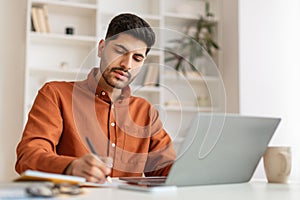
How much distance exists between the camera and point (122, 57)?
1172mm

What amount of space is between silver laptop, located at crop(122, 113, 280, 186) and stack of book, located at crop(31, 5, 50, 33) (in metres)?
2.54

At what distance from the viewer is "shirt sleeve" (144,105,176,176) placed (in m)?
1.35

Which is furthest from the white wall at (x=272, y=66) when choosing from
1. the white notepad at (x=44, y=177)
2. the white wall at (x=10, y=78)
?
the white notepad at (x=44, y=177)

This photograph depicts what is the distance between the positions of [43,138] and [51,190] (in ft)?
1.81

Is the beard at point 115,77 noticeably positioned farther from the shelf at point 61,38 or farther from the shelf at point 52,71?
the shelf at point 61,38

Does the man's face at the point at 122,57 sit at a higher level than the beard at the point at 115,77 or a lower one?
higher

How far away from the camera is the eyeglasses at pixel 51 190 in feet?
2.46

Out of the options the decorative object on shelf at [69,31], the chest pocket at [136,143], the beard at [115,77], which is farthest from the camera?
the decorative object on shelf at [69,31]

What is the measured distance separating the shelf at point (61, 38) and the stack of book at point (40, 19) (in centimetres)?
5

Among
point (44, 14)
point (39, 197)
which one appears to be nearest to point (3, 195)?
point (39, 197)

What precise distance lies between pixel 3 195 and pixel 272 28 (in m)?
3.39

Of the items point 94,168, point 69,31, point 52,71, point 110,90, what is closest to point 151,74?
point 110,90

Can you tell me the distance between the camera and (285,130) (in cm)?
372

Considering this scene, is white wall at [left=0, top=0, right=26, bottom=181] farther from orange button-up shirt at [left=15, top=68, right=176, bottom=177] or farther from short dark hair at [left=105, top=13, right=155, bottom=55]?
short dark hair at [left=105, top=13, right=155, bottom=55]
